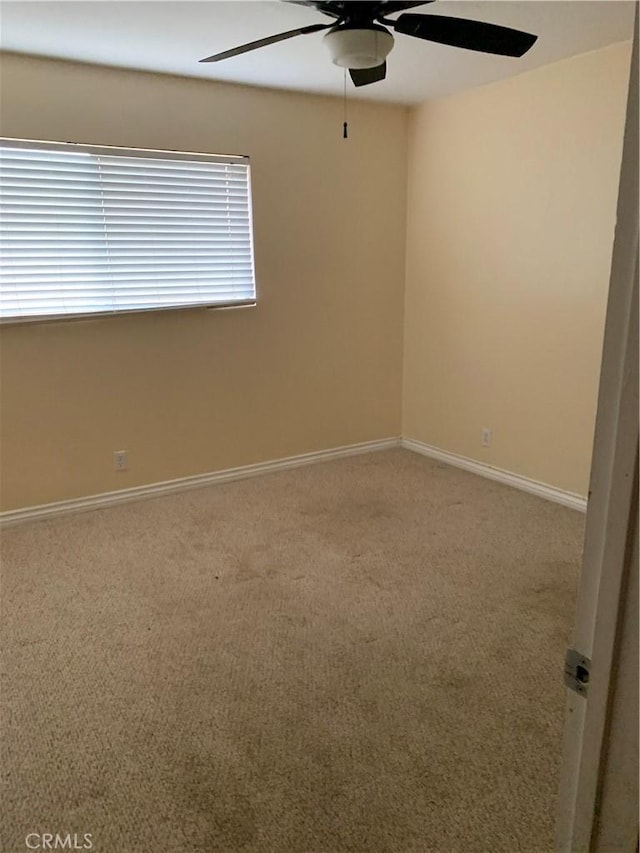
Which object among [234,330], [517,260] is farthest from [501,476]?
[234,330]

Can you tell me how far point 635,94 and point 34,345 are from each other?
325cm

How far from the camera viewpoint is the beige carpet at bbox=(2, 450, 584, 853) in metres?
1.57

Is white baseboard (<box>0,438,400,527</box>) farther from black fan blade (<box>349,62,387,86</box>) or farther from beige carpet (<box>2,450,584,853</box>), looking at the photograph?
black fan blade (<box>349,62,387,86</box>)

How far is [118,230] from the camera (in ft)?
10.8

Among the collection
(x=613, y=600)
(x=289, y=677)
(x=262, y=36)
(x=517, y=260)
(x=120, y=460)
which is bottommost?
(x=289, y=677)

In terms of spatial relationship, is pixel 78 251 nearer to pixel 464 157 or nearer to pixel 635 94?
pixel 464 157

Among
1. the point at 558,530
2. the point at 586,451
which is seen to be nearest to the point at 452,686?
the point at 558,530

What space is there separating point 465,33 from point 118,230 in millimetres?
2102

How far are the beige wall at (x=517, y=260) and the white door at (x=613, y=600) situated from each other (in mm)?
2846

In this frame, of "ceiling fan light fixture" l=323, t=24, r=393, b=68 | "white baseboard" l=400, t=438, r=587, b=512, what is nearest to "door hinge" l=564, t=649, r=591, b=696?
"ceiling fan light fixture" l=323, t=24, r=393, b=68

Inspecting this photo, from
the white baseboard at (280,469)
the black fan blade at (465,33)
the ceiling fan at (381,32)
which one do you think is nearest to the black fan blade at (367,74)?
the ceiling fan at (381,32)

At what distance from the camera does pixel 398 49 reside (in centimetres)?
280

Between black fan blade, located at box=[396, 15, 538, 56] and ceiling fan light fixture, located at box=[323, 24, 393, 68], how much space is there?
91 millimetres

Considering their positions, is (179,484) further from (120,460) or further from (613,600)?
(613,600)
